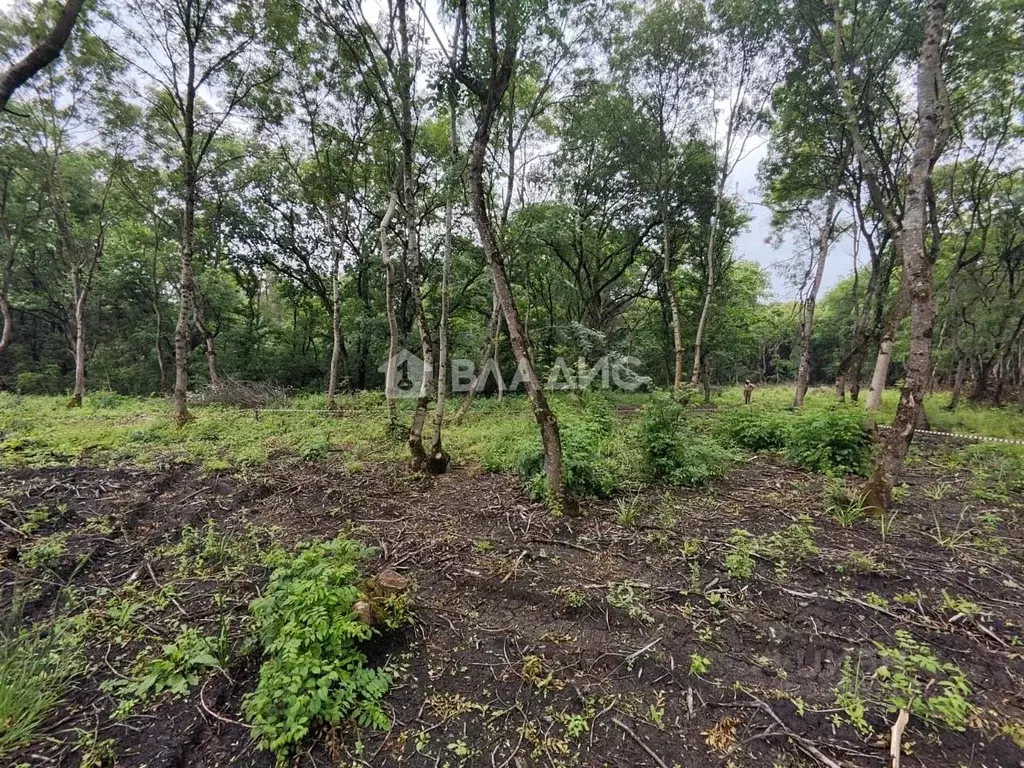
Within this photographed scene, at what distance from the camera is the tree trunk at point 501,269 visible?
4230mm

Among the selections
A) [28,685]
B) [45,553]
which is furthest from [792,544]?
[45,553]

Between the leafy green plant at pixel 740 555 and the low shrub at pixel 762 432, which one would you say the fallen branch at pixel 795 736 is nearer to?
the leafy green plant at pixel 740 555

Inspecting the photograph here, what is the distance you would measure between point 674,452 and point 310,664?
4.78m

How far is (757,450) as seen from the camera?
7164 millimetres

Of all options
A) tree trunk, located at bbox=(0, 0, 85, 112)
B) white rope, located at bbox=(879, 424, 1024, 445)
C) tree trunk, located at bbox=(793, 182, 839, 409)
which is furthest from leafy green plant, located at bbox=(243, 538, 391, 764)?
tree trunk, located at bbox=(793, 182, 839, 409)

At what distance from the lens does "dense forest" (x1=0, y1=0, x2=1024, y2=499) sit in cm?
601

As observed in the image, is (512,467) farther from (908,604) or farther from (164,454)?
(164,454)

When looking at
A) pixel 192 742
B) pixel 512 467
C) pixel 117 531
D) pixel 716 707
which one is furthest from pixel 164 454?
pixel 716 707

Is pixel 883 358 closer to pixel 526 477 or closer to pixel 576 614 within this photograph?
pixel 526 477

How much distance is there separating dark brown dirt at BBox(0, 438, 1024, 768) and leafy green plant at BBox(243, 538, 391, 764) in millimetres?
102

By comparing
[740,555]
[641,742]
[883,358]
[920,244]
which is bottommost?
[641,742]

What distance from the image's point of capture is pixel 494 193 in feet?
39.5

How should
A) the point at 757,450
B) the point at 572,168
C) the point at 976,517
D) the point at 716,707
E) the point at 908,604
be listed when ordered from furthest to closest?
the point at 572,168, the point at 757,450, the point at 976,517, the point at 908,604, the point at 716,707

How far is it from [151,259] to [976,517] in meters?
24.1
